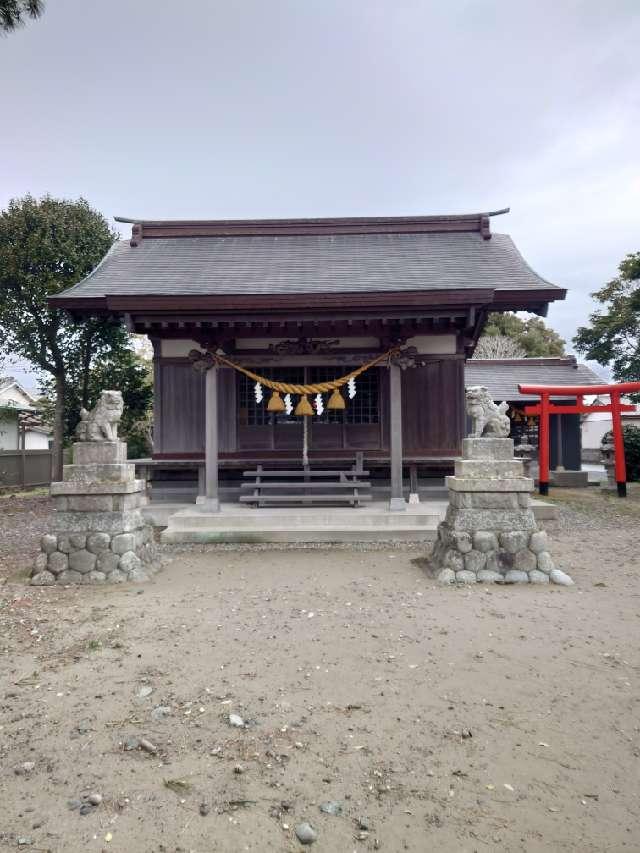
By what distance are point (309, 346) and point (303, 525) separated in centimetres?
338

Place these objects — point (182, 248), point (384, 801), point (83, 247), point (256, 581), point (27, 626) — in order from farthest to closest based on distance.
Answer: point (83, 247) < point (182, 248) < point (256, 581) < point (27, 626) < point (384, 801)

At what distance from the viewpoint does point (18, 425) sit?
1886 cm

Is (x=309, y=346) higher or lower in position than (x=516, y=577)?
higher

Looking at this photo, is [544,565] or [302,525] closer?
[544,565]

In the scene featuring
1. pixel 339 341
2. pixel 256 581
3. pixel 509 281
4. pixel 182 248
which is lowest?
pixel 256 581

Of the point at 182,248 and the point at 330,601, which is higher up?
the point at 182,248

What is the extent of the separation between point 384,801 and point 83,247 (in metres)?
14.1

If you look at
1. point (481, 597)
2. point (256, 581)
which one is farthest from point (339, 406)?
point (481, 597)

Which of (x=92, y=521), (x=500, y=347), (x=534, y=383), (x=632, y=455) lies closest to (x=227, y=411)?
(x=92, y=521)

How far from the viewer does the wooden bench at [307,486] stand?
8.57m

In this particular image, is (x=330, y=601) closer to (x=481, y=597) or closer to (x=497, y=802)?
(x=481, y=597)

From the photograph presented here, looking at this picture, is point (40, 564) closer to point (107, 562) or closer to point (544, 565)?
point (107, 562)

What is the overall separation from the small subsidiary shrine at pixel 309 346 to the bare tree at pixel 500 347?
19.6m

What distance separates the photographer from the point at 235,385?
973 centimetres
